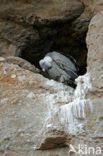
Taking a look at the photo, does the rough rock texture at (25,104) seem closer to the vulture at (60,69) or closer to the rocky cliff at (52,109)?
the rocky cliff at (52,109)

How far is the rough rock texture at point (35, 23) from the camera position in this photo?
8.18 ft

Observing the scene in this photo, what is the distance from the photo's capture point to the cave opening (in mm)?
2551

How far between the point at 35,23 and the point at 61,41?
0.30 m

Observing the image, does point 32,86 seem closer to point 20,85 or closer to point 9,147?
point 20,85

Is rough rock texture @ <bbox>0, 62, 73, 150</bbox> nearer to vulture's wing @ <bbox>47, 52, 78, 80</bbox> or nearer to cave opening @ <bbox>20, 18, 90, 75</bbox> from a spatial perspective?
vulture's wing @ <bbox>47, 52, 78, 80</bbox>

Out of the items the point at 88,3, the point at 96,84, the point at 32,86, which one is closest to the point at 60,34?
the point at 88,3

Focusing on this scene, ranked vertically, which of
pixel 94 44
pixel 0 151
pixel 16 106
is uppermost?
pixel 94 44

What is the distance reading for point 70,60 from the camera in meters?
2.35

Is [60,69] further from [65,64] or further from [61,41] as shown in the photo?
[61,41]

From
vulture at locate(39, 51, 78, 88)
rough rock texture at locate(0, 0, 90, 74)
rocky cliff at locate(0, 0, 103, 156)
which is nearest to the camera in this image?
rocky cliff at locate(0, 0, 103, 156)

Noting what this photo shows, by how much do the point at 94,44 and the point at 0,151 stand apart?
76 centimetres

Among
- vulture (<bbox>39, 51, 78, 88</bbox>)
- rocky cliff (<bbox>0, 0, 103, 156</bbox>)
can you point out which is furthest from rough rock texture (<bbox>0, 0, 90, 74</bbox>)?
vulture (<bbox>39, 51, 78, 88</bbox>)

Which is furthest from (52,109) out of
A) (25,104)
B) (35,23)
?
(35,23)

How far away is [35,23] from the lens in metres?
2.51
